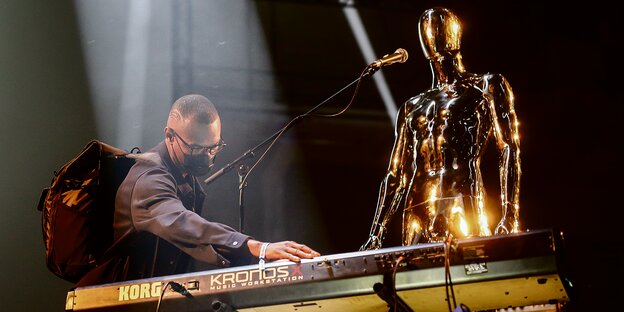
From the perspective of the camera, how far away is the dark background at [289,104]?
371cm

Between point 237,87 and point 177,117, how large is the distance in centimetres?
90

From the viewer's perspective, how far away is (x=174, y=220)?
268 centimetres

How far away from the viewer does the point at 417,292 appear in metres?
2.01

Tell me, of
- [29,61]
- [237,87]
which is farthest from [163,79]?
[29,61]

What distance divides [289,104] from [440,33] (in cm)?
165

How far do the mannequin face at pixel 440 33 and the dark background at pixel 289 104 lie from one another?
1297mm

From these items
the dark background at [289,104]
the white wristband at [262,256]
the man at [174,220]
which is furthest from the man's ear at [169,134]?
the white wristband at [262,256]

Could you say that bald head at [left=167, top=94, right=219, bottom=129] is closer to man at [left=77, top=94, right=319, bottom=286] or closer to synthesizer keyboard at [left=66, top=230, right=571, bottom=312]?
man at [left=77, top=94, right=319, bottom=286]

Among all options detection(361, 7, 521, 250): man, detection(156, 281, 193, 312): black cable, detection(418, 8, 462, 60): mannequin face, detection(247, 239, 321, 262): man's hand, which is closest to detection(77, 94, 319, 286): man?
detection(247, 239, 321, 262): man's hand

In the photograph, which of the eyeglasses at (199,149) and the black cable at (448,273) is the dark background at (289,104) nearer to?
the eyeglasses at (199,149)

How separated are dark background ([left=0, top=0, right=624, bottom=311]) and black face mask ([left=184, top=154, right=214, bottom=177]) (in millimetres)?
630

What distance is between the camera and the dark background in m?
3.71

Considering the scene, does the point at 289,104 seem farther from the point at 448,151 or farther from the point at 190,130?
the point at 448,151

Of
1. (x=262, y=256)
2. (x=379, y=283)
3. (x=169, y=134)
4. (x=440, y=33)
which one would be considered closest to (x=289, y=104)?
(x=169, y=134)
